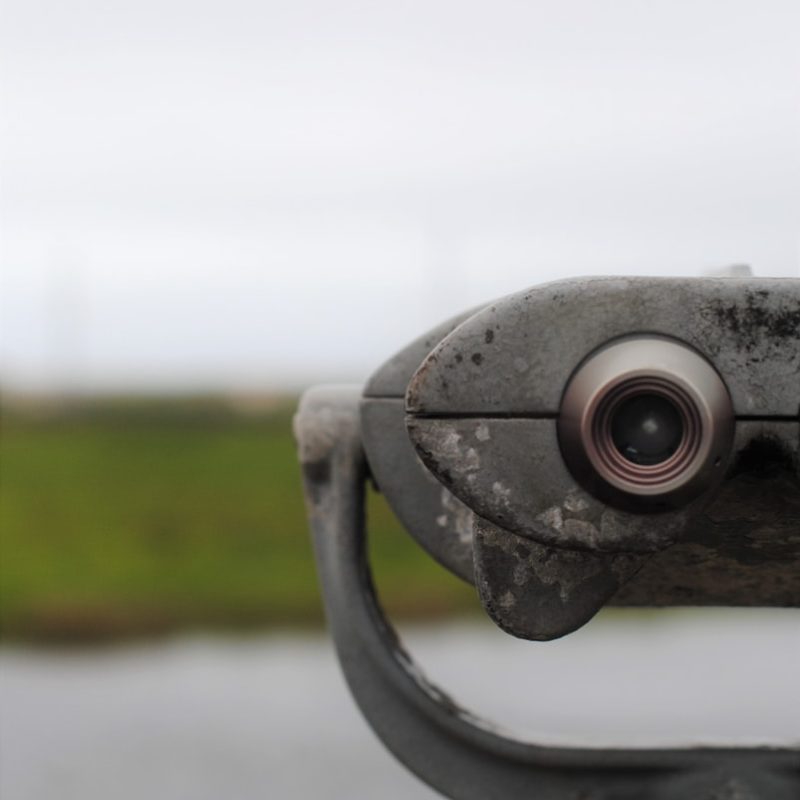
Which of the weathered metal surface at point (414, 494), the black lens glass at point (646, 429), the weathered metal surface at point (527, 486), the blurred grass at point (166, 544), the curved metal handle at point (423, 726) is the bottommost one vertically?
the blurred grass at point (166, 544)

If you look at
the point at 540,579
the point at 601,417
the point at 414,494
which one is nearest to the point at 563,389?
the point at 601,417

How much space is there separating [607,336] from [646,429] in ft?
0.23

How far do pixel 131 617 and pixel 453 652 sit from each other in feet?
5.02

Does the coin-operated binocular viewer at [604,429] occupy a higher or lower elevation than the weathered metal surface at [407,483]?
higher

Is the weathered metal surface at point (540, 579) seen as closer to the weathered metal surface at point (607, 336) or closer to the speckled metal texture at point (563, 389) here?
the speckled metal texture at point (563, 389)

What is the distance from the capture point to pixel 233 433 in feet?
38.7

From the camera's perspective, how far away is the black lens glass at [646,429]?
91cm

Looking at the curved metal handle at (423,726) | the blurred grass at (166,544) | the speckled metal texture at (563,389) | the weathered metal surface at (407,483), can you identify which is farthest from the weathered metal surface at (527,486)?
the blurred grass at (166,544)

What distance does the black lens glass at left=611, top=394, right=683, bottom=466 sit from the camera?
91cm

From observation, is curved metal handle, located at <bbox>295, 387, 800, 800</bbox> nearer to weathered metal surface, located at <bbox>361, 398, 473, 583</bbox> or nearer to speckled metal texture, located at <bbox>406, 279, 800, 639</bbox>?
weathered metal surface, located at <bbox>361, 398, 473, 583</bbox>

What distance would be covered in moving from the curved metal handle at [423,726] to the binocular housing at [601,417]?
35 cm

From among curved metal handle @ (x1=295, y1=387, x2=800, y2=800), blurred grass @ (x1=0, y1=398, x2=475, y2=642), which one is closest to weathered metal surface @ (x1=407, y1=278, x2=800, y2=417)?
curved metal handle @ (x1=295, y1=387, x2=800, y2=800)

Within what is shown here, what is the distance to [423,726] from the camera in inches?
53.2

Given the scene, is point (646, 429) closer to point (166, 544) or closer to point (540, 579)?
point (540, 579)
